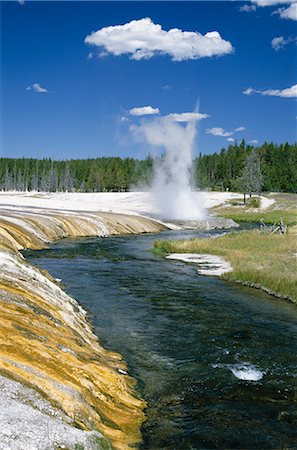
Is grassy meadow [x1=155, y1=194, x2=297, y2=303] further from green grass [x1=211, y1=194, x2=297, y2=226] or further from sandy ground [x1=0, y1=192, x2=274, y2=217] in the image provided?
sandy ground [x1=0, y1=192, x2=274, y2=217]

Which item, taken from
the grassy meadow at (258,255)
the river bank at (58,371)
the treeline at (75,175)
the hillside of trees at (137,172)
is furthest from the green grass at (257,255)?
the treeline at (75,175)

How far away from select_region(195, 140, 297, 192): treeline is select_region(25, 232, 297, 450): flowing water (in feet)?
364

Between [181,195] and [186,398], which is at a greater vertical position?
[181,195]

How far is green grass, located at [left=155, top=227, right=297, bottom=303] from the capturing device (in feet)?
75.6


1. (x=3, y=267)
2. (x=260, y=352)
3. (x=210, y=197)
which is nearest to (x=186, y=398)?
(x=260, y=352)

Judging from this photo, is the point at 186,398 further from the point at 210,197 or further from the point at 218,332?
the point at 210,197

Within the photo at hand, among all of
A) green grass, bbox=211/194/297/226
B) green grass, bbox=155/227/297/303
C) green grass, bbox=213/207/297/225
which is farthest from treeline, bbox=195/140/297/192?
green grass, bbox=155/227/297/303

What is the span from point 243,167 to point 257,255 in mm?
109990

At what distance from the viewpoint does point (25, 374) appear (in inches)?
379

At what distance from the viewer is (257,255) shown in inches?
1193

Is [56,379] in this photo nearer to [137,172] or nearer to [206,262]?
[206,262]

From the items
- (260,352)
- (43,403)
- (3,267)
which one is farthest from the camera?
(3,267)


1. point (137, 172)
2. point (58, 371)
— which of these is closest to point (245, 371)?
point (58, 371)

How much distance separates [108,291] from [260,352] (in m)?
9.55
